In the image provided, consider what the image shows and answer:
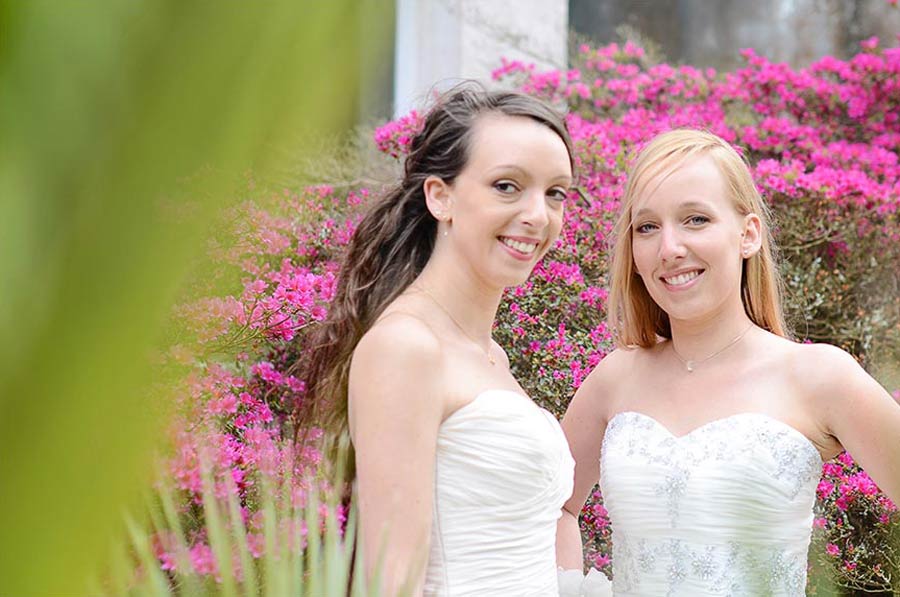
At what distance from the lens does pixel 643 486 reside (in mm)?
2779

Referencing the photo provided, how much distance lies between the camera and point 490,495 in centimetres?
235

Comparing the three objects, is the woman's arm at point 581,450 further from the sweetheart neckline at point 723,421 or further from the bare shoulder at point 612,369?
the sweetheart neckline at point 723,421

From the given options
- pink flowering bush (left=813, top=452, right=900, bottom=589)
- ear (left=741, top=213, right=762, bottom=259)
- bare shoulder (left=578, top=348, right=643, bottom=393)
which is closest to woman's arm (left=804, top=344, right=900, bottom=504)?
ear (left=741, top=213, right=762, bottom=259)

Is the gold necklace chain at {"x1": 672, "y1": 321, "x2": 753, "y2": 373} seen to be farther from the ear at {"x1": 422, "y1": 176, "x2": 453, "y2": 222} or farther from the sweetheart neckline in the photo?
the ear at {"x1": 422, "y1": 176, "x2": 453, "y2": 222}

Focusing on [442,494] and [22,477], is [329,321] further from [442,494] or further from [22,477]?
[22,477]

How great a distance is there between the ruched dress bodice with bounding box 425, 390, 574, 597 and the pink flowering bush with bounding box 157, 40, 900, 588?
45 cm

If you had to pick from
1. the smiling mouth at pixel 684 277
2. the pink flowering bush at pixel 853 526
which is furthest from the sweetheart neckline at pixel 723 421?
the pink flowering bush at pixel 853 526

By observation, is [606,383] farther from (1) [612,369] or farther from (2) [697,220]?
(2) [697,220]

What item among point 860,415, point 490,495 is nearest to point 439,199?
point 490,495

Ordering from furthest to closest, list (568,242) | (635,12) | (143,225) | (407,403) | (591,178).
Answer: (635,12), (591,178), (568,242), (407,403), (143,225)

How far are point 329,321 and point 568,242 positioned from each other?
72.5 inches

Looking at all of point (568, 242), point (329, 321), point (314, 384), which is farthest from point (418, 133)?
point (568, 242)

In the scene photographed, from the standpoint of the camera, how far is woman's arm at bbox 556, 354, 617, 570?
3.05m

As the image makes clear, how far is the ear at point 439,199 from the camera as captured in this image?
8.41 ft
